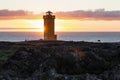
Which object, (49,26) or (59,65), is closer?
(59,65)

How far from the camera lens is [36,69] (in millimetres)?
36062

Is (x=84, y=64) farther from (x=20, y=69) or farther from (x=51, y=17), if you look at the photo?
(x=51, y=17)

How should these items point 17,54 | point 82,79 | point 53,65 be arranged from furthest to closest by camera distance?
point 17,54, point 53,65, point 82,79

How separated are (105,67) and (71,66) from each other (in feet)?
8.76

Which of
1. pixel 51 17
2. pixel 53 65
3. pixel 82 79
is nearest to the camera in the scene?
pixel 82 79

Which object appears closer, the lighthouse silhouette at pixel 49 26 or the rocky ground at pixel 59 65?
the rocky ground at pixel 59 65

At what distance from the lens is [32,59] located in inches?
1474

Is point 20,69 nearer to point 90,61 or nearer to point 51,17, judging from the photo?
point 90,61

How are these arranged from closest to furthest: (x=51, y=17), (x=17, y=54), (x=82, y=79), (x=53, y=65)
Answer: (x=82, y=79) < (x=53, y=65) < (x=17, y=54) < (x=51, y=17)

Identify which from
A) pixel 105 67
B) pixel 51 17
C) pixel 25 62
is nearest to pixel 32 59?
pixel 25 62

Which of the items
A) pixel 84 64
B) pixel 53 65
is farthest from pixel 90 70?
pixel 53 65

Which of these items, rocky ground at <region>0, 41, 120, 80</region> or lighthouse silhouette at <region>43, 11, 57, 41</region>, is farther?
lighthouse silhouette at <region>43, 11, 57, 41</region>

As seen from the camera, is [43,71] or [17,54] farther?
[17,54]

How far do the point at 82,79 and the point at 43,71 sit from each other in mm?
3067
